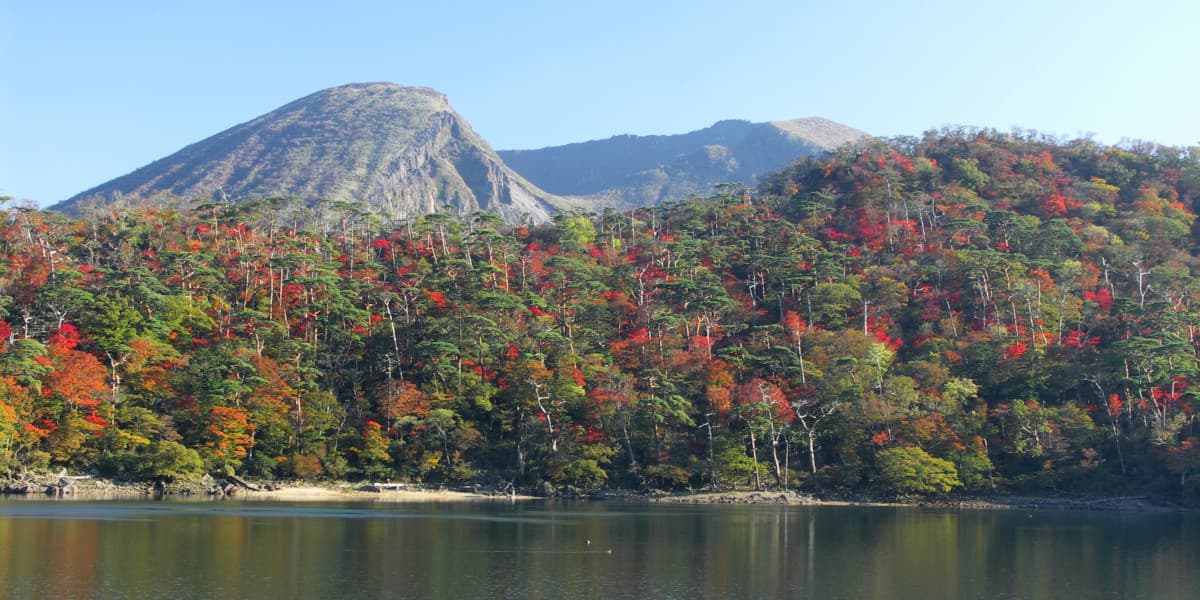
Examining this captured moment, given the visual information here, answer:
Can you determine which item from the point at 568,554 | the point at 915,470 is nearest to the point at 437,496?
the point at 568,554

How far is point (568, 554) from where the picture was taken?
113ft

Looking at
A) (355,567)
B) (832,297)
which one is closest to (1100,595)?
(355,567)

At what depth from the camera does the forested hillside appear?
57531 millimetres

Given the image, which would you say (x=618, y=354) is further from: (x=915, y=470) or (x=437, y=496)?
(x=915, y=470)

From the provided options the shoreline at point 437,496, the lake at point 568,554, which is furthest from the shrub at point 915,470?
the lake at point 568,554

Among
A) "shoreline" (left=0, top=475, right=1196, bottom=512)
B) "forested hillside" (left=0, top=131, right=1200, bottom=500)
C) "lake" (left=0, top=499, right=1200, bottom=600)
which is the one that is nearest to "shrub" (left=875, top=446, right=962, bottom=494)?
"forested hillside" (left=0, top=131, right=1200, bottom=500)

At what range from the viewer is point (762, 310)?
7719 centimetres

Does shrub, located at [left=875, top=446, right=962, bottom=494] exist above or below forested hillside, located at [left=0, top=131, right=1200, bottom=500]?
below

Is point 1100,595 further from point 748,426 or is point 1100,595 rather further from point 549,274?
point 549,274

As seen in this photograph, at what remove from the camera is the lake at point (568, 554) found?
27594 mm

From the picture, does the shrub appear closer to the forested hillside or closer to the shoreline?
the forested hillside

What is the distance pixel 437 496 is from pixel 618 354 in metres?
16.3

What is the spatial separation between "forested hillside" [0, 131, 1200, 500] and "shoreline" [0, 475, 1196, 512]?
101 centimetres

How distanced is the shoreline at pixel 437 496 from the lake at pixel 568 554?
212 inches
